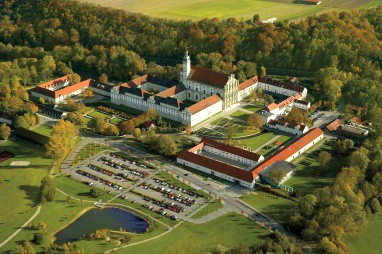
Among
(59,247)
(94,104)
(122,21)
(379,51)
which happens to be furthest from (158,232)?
(122,21)

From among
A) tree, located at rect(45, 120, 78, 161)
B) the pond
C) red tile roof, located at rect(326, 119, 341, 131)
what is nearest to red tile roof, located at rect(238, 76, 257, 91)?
red tile roof, located at rect(326, 119, 341, 131)

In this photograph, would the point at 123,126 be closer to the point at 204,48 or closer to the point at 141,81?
the point at 141,81

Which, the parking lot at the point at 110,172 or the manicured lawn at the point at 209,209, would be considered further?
the parking lot at the point at 110,172

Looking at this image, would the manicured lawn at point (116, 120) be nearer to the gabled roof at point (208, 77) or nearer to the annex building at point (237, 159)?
the gabled roof at point (208, 77)

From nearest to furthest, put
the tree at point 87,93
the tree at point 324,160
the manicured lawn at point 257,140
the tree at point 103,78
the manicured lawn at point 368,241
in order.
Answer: the manicured lawn at point 368,241 < the tree at point 324,160 < the manicured lawn at point 257,140 < the tree at point 87,93 < the tree at point 103,78

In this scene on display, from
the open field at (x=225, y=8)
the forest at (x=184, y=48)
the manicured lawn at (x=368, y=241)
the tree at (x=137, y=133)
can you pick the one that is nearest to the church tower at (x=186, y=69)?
the forest at (x=184, y=48)

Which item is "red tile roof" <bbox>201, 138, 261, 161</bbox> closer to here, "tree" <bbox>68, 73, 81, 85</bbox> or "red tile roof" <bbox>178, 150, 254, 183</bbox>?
"red tile roof" <bbox>178, 150, 254, 183</bbox>

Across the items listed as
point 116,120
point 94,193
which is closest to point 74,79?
point 116,120
